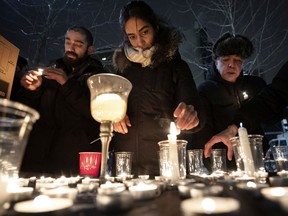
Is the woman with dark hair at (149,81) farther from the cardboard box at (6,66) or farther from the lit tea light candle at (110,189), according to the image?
the lit tea light candle at (110,189)

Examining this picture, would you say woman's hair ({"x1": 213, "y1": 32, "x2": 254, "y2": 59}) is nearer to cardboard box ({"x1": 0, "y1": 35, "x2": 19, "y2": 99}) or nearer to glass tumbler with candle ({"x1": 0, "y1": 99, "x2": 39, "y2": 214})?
cardboard box ({"x1": 0, "y1": 35, "x2": 19, "y2": 99})

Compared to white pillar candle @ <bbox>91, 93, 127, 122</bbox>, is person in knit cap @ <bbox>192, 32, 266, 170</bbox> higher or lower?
higher

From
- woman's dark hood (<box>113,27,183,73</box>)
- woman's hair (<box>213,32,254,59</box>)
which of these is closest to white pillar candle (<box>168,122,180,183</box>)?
woman's dark hood (<box>113,27,183,73</box>)

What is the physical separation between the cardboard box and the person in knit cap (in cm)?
175

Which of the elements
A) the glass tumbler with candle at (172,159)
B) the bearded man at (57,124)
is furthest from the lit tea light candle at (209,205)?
the bearded man at (57,124)

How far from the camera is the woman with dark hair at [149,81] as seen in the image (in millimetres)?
1731

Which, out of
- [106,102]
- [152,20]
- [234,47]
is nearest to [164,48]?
[152,20]

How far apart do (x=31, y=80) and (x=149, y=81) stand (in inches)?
37.3

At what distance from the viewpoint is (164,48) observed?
1872mm

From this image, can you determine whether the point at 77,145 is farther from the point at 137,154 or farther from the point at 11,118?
the point at 11,118

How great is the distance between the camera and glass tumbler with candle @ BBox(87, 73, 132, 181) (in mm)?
992

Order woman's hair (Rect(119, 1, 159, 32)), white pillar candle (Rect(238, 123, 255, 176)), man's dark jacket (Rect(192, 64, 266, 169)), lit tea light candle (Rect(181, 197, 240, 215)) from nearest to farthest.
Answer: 1. lit tea light candle (Rect(181, 197, 240, 215))
2. white pillar candle (Rect(238, 123, 255, 176))
3. woman's hair (Rect(119, 1, 159, 32))
4. man's dark jacket (Rect(192, 64, 266, 169))

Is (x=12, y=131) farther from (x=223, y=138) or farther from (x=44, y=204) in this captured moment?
(x=223, y=138)

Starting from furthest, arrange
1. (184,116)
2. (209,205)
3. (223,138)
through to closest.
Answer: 1. (223,138)
2. (184,116)
3. (209,205)
